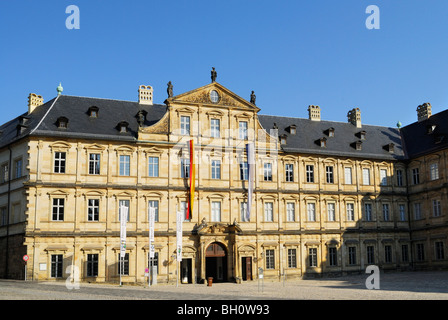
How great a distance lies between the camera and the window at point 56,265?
43806mm

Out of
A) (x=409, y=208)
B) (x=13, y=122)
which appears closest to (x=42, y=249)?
(x=13, y=122)

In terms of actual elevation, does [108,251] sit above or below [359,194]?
below

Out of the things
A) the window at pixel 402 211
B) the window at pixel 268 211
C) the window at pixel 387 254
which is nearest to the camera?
the window at pixel 268 211

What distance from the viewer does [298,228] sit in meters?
53.6

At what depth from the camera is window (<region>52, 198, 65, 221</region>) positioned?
4479 centimetres

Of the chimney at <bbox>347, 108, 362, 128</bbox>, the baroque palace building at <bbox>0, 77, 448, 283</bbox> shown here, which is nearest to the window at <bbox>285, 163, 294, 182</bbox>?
the baroque palace building at <bbox>0, 77, 448, 283</bbox>

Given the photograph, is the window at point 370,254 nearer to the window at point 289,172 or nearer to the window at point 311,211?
the window at point 311,211

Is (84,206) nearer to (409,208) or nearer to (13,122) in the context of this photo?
(13,122)

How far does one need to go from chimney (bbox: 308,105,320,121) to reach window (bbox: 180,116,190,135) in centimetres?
1668

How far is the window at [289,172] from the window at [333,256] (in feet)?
26.6

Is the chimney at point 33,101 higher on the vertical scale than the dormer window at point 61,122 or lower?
higher

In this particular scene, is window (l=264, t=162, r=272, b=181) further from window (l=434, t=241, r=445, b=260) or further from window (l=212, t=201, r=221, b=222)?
window (l=434, t=241, r=445, b=260)

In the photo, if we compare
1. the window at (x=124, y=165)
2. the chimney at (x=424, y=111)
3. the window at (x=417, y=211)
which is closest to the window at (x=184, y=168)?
the window at (x=124, y=165)

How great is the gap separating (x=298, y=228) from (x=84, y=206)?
815 inches
